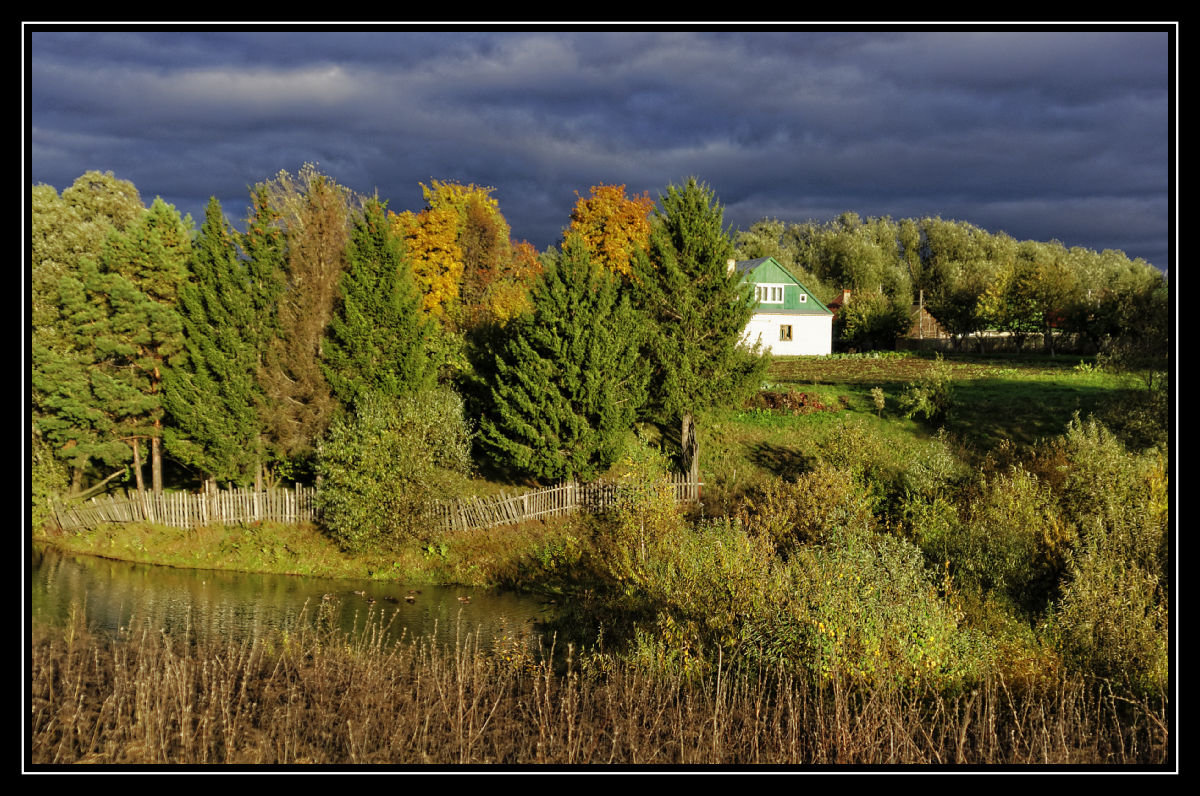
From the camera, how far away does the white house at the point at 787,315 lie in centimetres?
5859

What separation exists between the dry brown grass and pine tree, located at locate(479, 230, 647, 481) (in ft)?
46.7

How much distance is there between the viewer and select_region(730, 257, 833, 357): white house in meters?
58.6

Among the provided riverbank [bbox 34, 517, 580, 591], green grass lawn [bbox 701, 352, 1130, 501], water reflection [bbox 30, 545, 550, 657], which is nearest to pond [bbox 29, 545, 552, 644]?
water reflection [bbox 30, 545, 550, 657]

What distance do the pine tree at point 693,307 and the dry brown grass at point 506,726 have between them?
16.8 metres

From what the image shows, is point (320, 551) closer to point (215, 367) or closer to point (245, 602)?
point (245, 602)

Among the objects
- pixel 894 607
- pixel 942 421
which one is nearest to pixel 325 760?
pixel 894 607

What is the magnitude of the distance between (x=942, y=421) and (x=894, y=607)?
74.4ft

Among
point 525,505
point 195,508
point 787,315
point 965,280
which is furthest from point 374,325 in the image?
point 965,280

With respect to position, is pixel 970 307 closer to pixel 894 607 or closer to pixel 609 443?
pixel 609 443

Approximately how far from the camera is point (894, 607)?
11711 millimetres

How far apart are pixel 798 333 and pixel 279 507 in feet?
143

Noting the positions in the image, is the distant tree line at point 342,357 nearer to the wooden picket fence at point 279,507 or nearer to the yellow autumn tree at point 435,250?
the wooden picket fence at point 279,507

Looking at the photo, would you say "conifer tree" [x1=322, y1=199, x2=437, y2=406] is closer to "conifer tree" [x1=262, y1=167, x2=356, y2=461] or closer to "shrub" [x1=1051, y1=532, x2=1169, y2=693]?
"conifer tree" [x1=262, y1=167, x2=356, y2=461]

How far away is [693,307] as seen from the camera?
2755 cm
